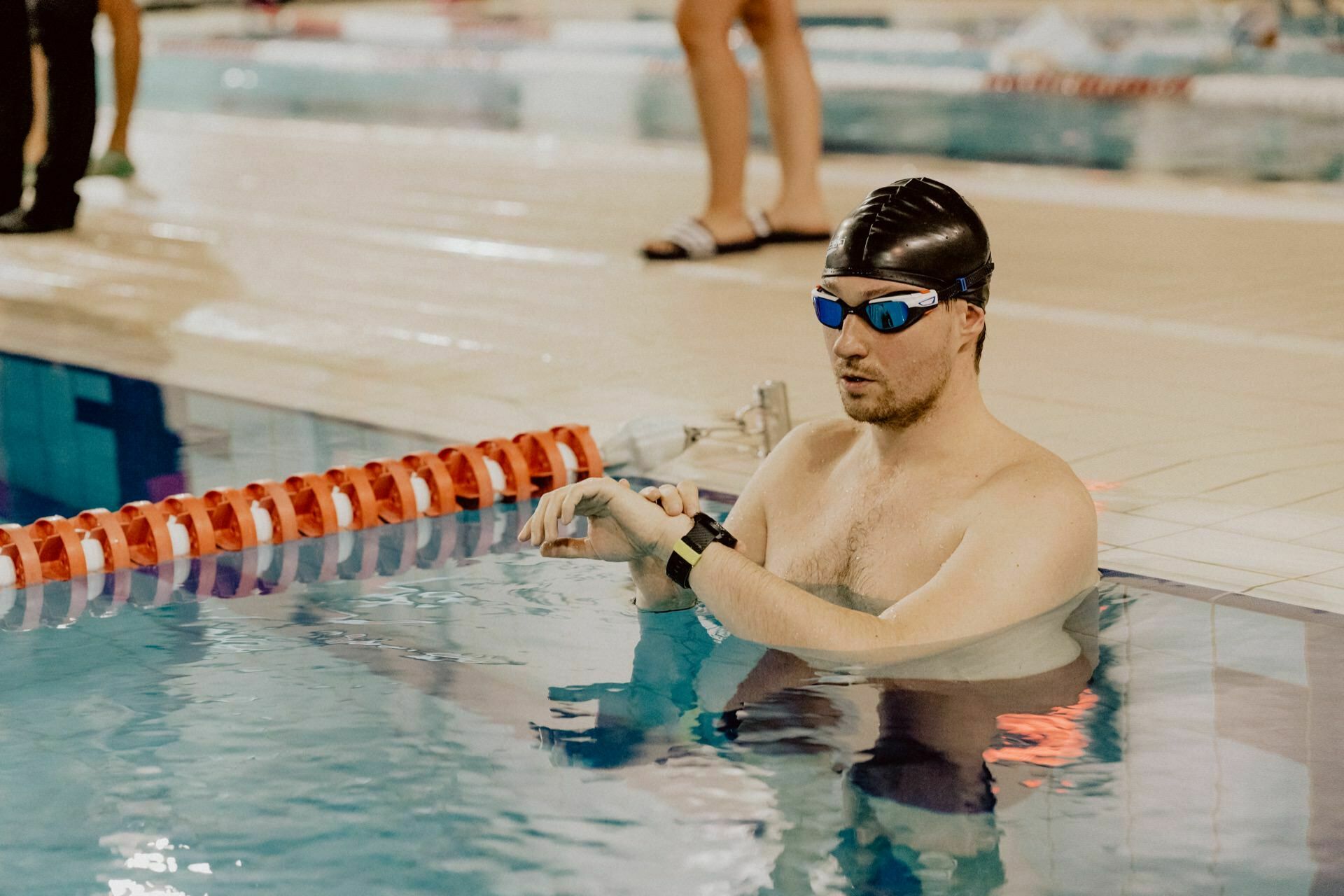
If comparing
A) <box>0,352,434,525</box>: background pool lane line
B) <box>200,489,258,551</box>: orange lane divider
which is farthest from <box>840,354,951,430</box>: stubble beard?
<box>0,352,434,525</box>: background pool lane line

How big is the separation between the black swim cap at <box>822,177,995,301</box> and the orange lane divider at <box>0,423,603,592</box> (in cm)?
143

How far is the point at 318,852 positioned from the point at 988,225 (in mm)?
6324

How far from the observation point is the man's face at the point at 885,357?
279cm

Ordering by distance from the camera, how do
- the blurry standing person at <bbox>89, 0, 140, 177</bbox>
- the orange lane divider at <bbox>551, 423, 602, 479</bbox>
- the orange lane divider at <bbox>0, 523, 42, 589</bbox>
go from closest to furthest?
1. the orange lane divider at <bbox>0, 523, 42, 589</bbox>
2. the orange lane divider at <bbox>551, 423, 602, 479</bbox>
3. the blurry standing person at <bbox>89, 0, 140, 177</bbox>

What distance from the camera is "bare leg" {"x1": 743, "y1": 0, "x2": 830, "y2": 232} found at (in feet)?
24.5

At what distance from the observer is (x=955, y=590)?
2.78 meters

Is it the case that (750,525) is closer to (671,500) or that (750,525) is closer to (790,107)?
(671,500)

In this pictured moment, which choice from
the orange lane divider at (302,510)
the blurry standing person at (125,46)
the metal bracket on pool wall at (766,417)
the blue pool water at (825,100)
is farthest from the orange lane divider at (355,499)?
the blue pool water at (825,100)

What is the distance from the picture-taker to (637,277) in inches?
283

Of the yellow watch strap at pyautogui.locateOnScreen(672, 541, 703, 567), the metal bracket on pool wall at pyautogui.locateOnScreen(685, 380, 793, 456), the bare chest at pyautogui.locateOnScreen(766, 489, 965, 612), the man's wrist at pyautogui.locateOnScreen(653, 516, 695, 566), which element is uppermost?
the man's wrist at pyautogui.locateOnScreen(653, 516, 695, 566)

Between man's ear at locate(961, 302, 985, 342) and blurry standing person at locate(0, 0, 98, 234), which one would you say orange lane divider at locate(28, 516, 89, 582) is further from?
blurry standing person at locate(0, 0, 98, 234)

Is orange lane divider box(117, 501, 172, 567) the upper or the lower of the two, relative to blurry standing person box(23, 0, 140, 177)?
lower

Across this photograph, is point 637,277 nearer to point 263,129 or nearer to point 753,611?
point 753,611

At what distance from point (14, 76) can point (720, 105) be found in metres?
2.66
